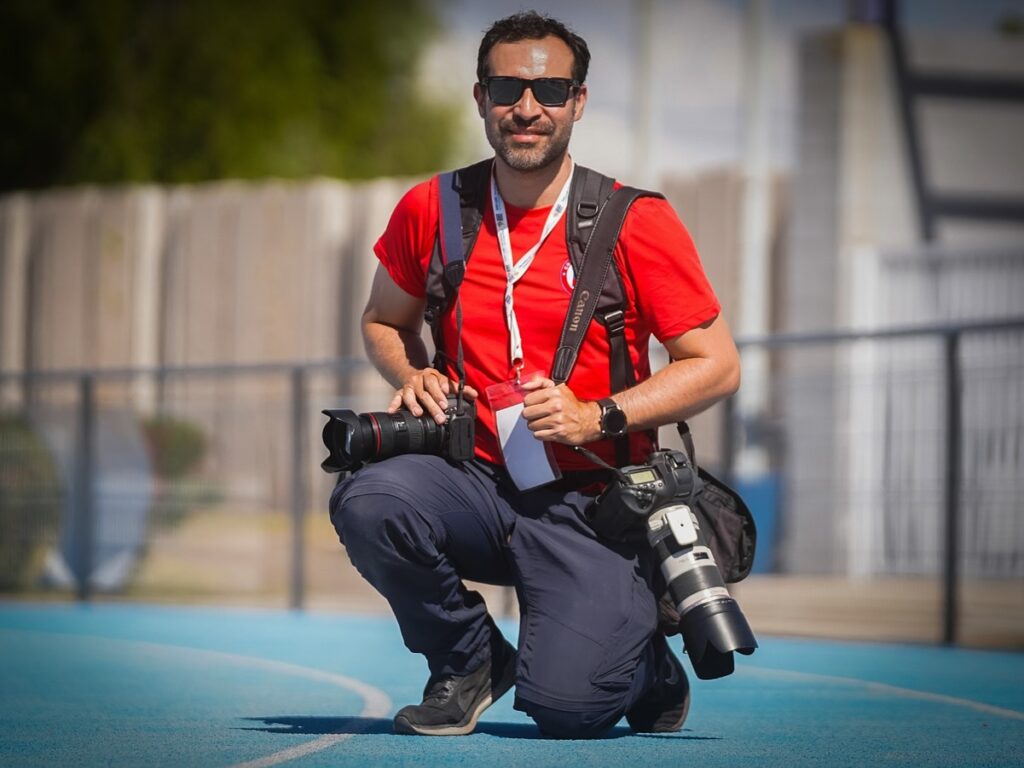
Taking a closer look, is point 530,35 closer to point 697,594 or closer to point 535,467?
point 535,467

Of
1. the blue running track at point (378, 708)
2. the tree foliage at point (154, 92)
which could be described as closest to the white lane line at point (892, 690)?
the blue running track at point (378, 708)

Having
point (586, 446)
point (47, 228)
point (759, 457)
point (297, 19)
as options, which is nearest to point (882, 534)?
point (759, 457)

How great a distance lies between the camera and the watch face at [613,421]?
550 centimetres

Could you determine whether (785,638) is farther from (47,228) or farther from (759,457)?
(47,228)

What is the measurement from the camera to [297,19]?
32.3m

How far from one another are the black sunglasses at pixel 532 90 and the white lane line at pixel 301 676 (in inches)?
80.0

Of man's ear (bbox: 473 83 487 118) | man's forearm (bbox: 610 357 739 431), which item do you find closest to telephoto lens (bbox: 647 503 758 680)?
man's forearm (bbox: 610 357 739 431)

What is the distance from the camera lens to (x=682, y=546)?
547 centimetres

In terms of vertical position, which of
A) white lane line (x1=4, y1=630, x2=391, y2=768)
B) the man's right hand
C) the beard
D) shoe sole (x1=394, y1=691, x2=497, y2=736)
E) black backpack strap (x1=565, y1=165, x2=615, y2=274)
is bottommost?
white lane line (x1=4, y1=630, x2=391, y2=768)

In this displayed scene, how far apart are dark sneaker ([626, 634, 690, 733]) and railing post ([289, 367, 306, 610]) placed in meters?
7.20

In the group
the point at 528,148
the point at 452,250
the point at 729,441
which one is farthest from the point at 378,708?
the point at 729,441

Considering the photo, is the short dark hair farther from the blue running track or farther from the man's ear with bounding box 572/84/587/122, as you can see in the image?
the blue running track

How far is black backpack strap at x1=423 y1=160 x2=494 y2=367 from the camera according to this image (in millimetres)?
5816

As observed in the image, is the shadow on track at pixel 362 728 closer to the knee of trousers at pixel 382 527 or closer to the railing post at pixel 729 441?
the knee of trousers at pixel 382 527
